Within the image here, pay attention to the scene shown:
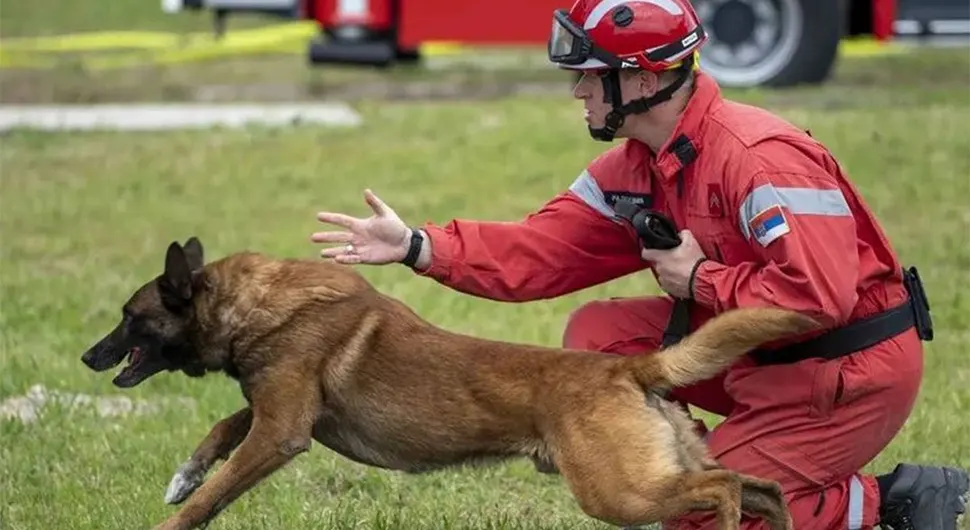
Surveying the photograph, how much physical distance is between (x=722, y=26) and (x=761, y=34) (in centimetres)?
30

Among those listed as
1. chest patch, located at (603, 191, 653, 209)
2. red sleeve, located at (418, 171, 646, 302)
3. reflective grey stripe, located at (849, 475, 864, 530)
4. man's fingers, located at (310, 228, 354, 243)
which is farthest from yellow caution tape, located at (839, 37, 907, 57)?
man's fingers, located at (310, 228, 354, 243)

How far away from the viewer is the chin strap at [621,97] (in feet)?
16.5

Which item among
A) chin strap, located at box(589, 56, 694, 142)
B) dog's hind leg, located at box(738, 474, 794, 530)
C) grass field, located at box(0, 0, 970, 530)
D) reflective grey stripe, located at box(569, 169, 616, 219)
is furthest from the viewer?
grass field, located at box(0, 0, 970, 530)

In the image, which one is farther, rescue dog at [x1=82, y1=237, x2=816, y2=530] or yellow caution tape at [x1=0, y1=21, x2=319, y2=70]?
yellow caution tape at [x1=0, y1=21, x2=319, y2=70]

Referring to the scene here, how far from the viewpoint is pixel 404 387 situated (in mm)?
5066

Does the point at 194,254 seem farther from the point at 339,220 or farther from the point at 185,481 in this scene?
the point at 185,481

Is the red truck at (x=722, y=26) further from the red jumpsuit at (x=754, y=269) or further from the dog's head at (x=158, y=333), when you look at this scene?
the dog's head at (x=158, y=333)

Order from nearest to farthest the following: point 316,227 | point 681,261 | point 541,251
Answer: point 681,261, point 541,251, point 316,227

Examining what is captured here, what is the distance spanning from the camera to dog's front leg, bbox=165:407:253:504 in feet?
17.4

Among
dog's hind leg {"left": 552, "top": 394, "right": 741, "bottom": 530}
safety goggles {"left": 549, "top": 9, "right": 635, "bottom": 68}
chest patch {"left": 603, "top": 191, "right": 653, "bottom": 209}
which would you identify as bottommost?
dog's hind leg {"left": 552, "top": 394, "right": 741, "bottom": 530}

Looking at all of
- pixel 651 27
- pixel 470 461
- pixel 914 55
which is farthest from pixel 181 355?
pixel 914 55

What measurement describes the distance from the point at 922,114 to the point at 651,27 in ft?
25.9

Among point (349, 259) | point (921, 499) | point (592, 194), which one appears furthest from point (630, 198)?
point (921, 499)

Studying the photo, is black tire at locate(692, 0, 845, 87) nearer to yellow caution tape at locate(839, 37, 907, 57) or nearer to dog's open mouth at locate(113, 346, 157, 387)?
yellow caution tape at locate(839, 37, 907, 57)
